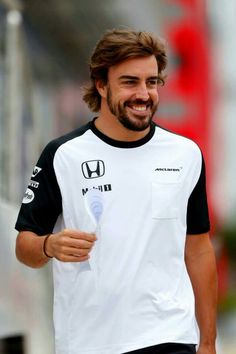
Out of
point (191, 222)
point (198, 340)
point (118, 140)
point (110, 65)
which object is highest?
point (110, 65)

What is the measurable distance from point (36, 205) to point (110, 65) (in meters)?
0.57

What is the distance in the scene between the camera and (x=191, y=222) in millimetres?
4211

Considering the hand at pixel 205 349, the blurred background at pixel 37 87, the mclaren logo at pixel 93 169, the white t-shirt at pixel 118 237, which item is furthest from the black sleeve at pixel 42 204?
the blurred background at pixel 37 87

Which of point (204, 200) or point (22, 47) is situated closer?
point (204, 200)

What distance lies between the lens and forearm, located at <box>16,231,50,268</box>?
12.9ft

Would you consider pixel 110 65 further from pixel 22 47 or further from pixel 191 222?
pixel 22 47

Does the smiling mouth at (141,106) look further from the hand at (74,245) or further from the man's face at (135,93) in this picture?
the hand at (74,245)

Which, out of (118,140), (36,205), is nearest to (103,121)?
(118,140)

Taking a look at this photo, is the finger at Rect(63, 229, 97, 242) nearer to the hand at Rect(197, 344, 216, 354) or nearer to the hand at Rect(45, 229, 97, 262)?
the hand at Rect(45, 229, 97, 262)

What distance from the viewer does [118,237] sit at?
A: 153 inches

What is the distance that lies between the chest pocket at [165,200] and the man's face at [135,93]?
216 mm

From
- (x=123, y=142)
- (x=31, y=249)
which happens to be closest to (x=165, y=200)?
(x=123, y=142)

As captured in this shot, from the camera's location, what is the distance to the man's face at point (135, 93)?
399 centimetres

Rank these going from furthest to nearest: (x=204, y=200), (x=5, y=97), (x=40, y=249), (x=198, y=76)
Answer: (x=198, y=76) < (x=5, y=97) < (x=204, y=200) < (x=40, y=249)
